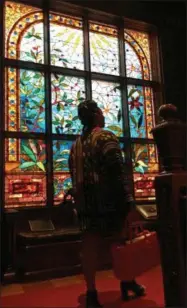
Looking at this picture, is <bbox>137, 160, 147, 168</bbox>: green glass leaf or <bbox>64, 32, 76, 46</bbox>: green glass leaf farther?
<bbox>137, 160, 147, 168</bbox>: green glass leaf

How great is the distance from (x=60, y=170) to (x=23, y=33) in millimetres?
1458

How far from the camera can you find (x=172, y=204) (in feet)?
3.10

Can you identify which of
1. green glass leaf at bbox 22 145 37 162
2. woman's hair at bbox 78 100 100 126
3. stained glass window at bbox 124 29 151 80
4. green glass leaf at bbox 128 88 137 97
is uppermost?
stained glass window at bbox 124 29 151 80

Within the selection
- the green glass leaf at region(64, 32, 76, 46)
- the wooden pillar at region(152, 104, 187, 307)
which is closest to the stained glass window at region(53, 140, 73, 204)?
the green glass leaf at region(64, 32, 76, 46)

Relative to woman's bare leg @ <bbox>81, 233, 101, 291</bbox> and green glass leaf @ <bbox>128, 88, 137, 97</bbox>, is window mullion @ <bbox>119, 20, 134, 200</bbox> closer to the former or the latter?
green glass leaf @ <bbox>128, 88, 137, 97</bbox>

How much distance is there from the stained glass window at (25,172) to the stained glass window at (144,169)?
3.48 ft

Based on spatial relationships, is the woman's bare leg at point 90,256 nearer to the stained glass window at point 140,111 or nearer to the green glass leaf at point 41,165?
the green glass leaf at point 41,165

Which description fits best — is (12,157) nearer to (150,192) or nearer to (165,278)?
(150,192)

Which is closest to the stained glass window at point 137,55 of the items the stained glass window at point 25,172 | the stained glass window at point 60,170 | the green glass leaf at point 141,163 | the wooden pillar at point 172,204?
the green glass leaf at point 141,163

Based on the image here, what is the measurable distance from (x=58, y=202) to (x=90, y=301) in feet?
4.59

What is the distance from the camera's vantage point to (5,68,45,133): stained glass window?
2.88m

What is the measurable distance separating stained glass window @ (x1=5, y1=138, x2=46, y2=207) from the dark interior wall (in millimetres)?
1739

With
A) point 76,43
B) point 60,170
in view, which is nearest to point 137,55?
point 76,43

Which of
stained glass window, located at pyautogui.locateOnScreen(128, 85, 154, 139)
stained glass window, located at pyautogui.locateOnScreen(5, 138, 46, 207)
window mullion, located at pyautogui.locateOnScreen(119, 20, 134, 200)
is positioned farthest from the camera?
stained glass window, located at pyautogui.locateOnScreen(128, 85, 154, 139)
